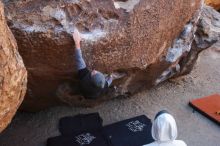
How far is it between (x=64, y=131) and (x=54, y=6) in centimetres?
120

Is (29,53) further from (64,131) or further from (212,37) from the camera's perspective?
(212,37)

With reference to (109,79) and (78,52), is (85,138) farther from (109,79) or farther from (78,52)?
(78,52)

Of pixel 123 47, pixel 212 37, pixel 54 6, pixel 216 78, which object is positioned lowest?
pixel 216 78

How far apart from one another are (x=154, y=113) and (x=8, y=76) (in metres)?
2.00

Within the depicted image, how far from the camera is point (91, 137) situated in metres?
3.57

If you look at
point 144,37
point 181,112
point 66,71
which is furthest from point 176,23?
point 66,71

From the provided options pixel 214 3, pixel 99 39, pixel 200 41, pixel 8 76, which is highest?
pixel 8 76

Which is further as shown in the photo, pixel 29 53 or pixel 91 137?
pixel 91 137

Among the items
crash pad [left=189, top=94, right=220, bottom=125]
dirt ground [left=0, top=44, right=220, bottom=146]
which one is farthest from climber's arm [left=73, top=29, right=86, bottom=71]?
crash pad [left=189, top=94, right=220, bottom=125]

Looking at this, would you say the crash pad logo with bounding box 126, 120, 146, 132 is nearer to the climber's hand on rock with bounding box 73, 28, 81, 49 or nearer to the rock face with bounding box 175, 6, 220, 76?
the rock face with bounding box 175, 6, 220, 76

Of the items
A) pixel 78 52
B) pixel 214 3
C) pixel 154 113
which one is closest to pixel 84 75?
pixel 78 52

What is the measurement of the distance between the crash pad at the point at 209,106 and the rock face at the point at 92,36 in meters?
0.61

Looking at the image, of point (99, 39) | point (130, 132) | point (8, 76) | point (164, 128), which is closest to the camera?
point (8, 76)

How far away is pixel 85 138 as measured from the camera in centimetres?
356
